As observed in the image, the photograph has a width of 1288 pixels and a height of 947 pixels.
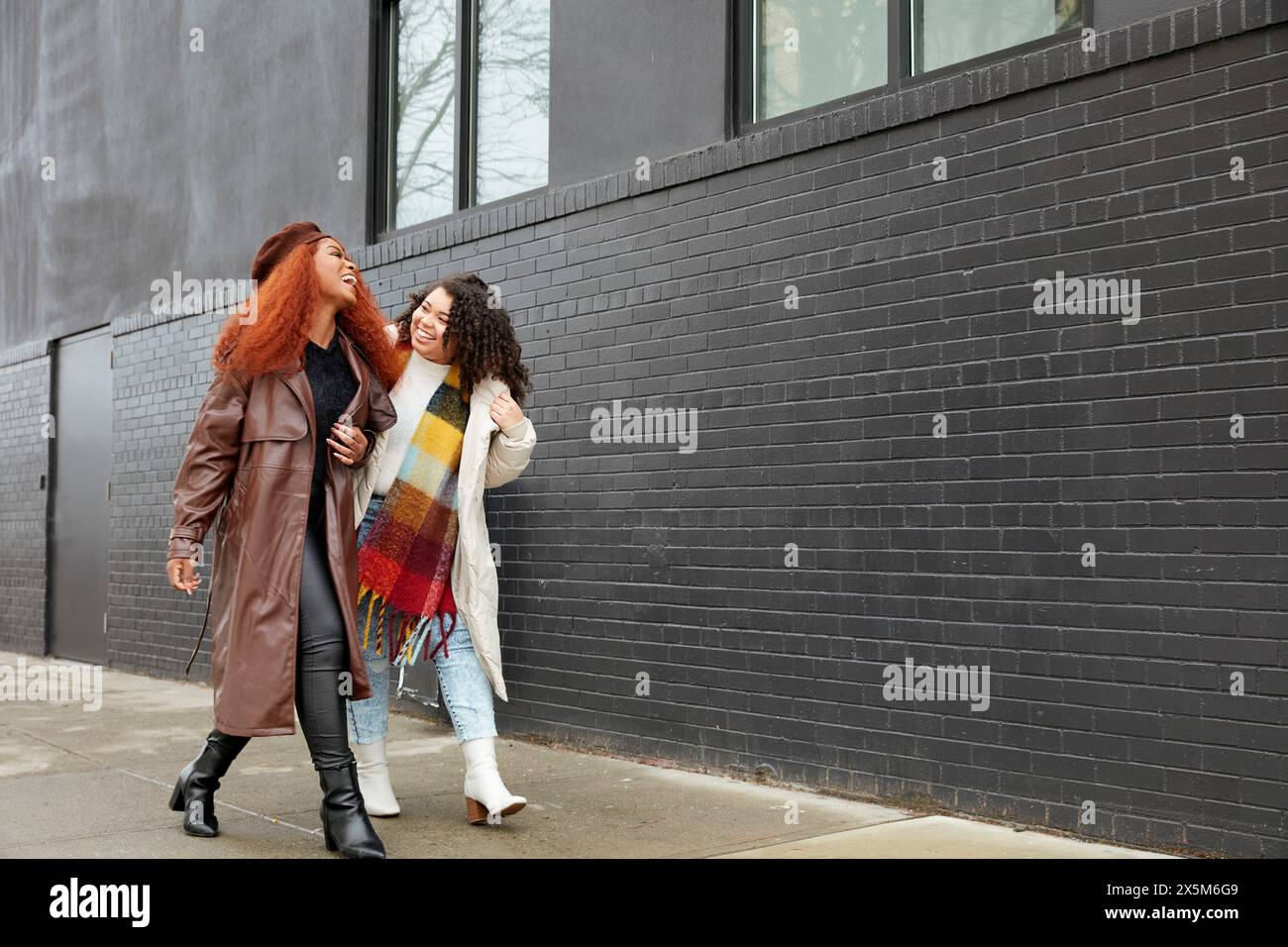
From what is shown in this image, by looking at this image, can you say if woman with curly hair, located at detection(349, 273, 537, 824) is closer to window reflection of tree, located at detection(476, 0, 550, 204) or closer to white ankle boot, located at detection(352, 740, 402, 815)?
white ankle boot, located at detection(352, 740, 402, 815)

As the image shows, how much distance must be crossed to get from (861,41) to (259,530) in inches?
133

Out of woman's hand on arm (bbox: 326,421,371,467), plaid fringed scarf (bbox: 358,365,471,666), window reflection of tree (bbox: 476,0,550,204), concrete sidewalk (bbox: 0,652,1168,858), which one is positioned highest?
window reflection of tree (bbox: 476,0,550,204)

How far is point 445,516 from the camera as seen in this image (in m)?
5.13

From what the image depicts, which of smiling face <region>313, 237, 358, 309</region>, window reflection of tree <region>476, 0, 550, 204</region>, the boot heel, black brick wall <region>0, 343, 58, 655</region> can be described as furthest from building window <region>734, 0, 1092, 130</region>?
black brick wall <region>0, 343, 58, 655</region>

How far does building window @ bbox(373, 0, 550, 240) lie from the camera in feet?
25.7

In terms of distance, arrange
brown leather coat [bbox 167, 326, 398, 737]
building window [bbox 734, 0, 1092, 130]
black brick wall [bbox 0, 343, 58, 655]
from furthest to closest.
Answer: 1. black brick wall [bbox 0, 343, 58, 655]
2. building window [bbox 734, 0, 1092, 130]
3. brown leather coat [bbox 167, 326, 398, 737]

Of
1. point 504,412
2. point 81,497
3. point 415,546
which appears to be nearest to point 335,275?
point 504,412

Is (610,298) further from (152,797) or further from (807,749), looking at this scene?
(152,797)

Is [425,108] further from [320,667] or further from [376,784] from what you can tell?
[320,667]

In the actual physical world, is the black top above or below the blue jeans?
above

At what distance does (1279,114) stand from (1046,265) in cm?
93

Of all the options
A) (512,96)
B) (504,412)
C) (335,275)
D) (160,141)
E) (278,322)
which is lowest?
(504,412)
